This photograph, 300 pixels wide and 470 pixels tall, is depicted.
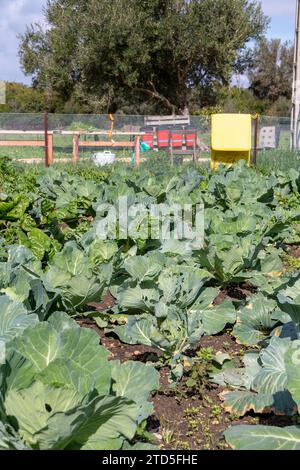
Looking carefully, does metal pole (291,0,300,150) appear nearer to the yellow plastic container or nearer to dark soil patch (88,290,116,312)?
the yellow plastic container

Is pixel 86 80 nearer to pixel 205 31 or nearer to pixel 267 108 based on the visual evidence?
pixel 205 31

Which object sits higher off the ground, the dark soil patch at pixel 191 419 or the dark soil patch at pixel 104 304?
the dark soil patch at pixel 104 304

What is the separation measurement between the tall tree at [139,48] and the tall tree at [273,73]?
24826 millimetres

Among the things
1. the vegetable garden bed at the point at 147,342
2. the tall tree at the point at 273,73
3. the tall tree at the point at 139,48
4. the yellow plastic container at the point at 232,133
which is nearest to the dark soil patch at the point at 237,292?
the vegetable garden bed at the point at 147,342

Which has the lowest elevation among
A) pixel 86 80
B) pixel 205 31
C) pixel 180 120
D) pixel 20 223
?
pixel 20 223

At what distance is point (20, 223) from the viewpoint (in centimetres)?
575

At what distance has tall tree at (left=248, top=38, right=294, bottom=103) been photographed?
54594mm

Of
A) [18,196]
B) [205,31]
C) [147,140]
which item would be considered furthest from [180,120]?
[18,196]

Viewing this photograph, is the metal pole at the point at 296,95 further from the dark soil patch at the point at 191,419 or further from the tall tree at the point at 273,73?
the tall tree at the point at 273,73

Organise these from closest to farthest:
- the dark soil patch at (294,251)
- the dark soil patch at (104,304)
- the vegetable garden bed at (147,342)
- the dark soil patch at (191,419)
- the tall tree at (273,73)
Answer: the vegetable garden bed at (147,342), the dark soil patch at (191,419), the dark soil patch at (104,304), the dark soil patch at (294,251), the tall tree at (273,73)

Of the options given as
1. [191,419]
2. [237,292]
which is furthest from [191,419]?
[237,292]

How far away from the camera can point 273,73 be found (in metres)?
55.0

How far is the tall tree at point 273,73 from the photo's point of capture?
54.6 m
